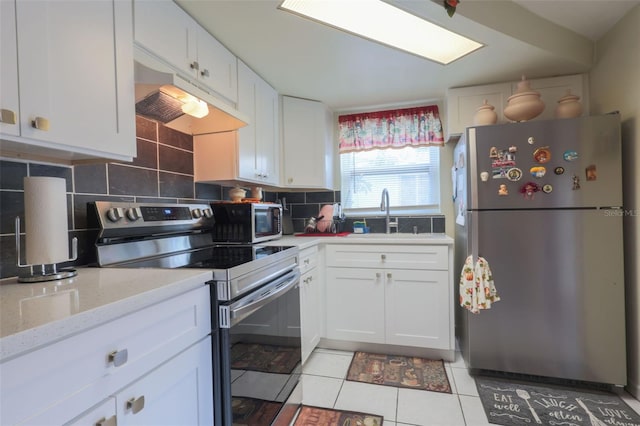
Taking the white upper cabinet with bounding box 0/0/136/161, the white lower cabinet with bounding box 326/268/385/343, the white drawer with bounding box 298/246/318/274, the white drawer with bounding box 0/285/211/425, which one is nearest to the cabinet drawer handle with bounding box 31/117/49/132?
the white upper cabinet with bounding box 0/0/136/161

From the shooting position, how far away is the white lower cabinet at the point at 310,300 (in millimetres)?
2023

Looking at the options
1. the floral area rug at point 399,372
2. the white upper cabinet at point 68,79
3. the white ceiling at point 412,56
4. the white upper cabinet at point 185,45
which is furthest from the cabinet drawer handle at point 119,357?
the floral area rug at point 399,372

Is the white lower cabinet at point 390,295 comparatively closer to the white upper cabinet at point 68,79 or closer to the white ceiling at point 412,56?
the white ceiling at point 412,56

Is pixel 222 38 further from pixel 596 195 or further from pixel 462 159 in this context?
pixel 596 195

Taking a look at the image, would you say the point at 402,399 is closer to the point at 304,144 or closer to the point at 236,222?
the point at 236,222

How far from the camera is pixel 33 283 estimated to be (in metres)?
0.97

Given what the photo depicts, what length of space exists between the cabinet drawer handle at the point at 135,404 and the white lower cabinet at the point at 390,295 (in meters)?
1.70

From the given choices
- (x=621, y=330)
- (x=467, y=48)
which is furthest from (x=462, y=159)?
(x=621, y=330)

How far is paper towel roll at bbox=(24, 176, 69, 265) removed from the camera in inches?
37.9

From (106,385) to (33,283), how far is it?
20.4 inches

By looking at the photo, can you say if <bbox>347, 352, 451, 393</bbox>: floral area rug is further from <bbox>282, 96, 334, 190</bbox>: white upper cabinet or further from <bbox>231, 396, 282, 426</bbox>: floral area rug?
<bbox>282, 96, 334, 190</bbox>: white upper cabinet

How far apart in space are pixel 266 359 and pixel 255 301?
0.31 metres

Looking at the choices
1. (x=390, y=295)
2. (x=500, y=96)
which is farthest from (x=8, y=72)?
(x=500, y=96)

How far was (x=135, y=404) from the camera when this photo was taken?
30.5 inches
